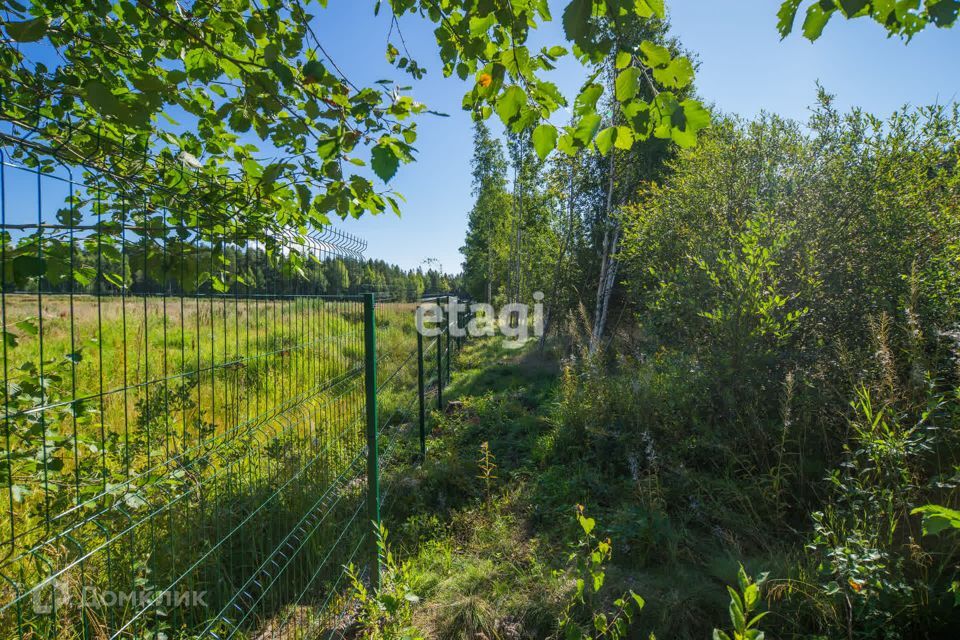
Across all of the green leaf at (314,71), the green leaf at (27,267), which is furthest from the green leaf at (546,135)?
the green leaf at (27,267)

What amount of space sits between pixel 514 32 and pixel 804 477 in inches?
140

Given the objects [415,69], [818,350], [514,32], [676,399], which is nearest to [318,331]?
[415,69]

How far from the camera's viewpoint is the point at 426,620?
2498 millimetres

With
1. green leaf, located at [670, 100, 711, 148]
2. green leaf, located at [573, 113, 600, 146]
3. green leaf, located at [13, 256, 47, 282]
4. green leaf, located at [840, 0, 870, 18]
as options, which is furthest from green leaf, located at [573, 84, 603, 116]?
green leaf, located at [13, 256, 47, 282]

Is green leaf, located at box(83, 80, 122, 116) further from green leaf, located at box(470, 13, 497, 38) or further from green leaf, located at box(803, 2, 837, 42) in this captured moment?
green leaf, located at box(803, 2, 837, 42)

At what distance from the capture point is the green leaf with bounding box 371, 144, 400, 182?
1.79 metres

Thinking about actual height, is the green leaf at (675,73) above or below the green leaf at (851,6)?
below

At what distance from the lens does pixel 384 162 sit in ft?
5.94

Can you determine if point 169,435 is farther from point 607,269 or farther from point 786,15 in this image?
point 607,269

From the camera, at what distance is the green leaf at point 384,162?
5.86ft

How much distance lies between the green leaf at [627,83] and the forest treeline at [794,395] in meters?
1.48

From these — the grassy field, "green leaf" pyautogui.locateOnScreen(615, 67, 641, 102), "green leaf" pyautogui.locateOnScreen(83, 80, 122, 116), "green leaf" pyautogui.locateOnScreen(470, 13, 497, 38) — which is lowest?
the grassy field

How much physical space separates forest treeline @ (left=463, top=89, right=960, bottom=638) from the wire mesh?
2.06 m

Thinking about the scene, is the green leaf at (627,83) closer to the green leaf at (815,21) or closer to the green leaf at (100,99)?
the green leaf at (815,21)
